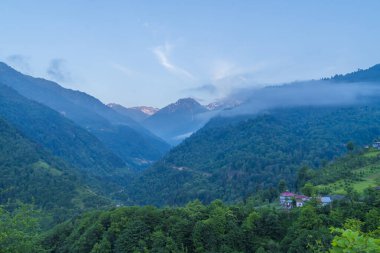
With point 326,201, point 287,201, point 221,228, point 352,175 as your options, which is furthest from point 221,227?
point 352,175

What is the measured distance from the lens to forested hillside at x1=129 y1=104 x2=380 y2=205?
414ft

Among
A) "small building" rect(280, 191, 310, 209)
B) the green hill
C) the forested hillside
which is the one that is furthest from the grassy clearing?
the forested hillside

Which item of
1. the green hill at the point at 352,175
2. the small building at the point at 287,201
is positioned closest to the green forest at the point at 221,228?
the small building at the point at 287,201

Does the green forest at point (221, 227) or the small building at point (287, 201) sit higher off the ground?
the green forest at point (221, 227)

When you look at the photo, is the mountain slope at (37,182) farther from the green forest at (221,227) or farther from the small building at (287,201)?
the small building at (287,201)

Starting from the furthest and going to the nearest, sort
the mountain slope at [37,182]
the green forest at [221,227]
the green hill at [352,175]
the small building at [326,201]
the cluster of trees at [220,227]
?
the mountain slope at [37,182], the green hill at [352,175], the small building at [326,201], the cluster of trees at [220,227], the green forest at [221,227]

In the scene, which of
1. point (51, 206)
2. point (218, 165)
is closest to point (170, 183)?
point (218, 165)

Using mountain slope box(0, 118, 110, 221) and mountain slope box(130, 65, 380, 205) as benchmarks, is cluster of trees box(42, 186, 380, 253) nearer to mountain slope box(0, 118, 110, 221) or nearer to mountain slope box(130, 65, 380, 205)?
mountain slope box(0, 118, 110, 221)

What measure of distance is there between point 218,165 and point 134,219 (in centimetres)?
11053

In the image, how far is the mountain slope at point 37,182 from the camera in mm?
109812

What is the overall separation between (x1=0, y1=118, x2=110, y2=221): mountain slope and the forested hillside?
30427mm

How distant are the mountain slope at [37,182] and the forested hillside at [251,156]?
99.8 feet

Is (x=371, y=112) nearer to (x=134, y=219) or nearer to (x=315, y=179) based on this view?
(x=315, y=179)

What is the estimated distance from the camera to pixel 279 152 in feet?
480
